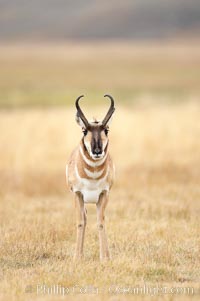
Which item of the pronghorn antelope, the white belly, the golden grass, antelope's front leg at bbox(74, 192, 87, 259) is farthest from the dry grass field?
the white belly

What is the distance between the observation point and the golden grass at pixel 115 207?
10.0 metres

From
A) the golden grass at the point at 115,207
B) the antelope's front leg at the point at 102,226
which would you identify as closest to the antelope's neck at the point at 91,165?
the antelope's front leg at the point at 102,226

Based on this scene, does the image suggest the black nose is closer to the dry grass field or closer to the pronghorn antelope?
the pronghorn antelope

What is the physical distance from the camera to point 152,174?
20.9 meters

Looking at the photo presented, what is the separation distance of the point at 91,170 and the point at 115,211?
17.2 feet

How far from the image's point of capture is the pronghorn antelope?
34.0ft

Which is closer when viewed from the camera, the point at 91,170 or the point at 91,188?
the point at 91,170

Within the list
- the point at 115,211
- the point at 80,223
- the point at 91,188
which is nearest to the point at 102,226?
the point at 80,223

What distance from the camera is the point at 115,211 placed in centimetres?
1586

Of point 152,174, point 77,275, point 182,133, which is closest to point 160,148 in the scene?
point 182,133

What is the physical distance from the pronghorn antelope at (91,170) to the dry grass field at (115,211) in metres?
0.63

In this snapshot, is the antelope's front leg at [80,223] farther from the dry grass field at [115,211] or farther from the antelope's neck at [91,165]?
the antelope's neck at [91,165]

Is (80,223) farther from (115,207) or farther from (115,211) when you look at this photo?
(115,207)

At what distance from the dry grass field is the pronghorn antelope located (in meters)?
0.63
